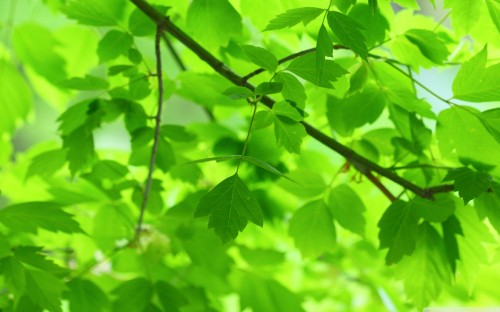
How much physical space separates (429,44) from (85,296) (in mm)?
494

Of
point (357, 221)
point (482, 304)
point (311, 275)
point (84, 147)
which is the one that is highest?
point (84, 147)

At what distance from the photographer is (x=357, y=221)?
2.25 ft

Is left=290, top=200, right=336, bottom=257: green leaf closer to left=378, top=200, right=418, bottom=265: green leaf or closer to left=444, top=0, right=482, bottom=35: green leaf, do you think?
left=378, top=200, right=418, bottom=265: green leaf

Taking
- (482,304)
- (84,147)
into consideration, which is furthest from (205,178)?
(482,304)

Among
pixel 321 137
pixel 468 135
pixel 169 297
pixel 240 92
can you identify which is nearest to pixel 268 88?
pixel 240 92

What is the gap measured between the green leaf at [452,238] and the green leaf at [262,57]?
0.88 ft

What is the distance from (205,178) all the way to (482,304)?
0.78 metres

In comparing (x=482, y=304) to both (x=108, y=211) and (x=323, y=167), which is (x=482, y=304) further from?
(x=108, y=211)

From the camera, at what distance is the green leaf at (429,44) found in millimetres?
564

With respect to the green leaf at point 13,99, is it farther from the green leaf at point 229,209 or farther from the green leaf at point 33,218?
the green leaf at point 229,209

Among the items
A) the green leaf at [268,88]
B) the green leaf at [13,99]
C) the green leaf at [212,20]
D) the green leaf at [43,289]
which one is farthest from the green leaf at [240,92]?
the green leaf at [13,99]

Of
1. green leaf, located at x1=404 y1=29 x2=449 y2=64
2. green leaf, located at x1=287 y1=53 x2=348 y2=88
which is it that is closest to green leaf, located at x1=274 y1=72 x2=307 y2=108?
green leaf, located at x1=287 y1=53 x2=348 y2=88

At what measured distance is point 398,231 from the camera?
58 cm

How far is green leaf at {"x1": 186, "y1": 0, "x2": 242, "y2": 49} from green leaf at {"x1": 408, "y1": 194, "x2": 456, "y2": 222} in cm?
27
